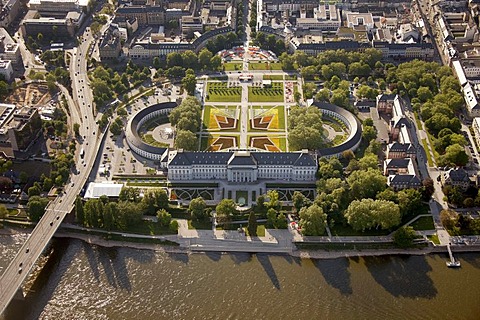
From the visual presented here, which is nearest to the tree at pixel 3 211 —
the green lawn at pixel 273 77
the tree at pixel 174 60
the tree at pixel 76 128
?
the tree at pixel 76 128

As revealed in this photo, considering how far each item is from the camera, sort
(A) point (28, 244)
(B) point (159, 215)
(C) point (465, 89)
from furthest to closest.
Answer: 1. (C) point (465, 89)
2. (B) point (159, 215)
3. (A) point (28, 244)

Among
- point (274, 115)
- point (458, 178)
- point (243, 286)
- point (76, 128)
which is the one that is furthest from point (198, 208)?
point (458, 178)

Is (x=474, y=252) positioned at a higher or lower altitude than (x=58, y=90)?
lower

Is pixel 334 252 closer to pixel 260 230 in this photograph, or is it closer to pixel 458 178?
pixel 260 230

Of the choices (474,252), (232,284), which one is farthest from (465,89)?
(232,284)

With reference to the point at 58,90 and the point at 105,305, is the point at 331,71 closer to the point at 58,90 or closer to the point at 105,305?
the point at 58,90
